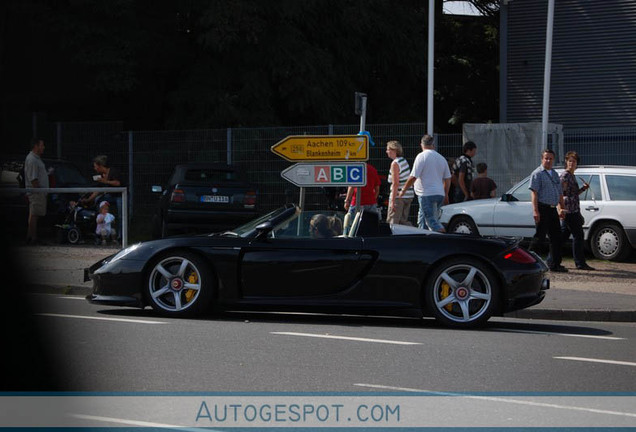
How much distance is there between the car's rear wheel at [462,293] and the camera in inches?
399

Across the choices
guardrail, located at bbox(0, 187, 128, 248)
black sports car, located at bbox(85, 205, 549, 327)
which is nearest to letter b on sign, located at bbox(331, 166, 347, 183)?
black sports car, located at bbox(85, 205, 549, 327)

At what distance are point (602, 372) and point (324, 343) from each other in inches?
89.8

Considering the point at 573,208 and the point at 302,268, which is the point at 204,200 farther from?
the point at 302,268

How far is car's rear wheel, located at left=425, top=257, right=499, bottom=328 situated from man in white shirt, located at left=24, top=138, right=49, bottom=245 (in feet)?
27.0

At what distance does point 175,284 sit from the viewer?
408 inches

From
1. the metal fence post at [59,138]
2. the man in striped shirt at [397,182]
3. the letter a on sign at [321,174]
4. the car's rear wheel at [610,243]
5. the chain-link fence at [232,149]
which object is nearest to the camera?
the letter a on sign at [321,174]

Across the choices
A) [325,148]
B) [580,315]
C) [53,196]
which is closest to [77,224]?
[53,196]

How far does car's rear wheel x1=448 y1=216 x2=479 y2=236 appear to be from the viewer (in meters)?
18.9

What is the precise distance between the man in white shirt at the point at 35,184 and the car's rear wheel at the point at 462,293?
324 inches

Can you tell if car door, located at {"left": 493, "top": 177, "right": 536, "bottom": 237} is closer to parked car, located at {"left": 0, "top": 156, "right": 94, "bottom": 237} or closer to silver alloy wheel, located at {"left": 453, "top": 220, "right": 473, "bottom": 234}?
silver alloy wheel, located at {"left": 453, "top": 220, "right": 473, "bottom": 234}

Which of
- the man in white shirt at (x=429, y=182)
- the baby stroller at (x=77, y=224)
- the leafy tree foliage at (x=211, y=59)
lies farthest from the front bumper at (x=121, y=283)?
the leafy tree foliage at (x=211, y=59)

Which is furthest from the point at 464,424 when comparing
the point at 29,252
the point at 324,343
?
the point at 29,252

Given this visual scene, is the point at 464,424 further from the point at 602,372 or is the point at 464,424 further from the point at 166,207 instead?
the point at 166,207

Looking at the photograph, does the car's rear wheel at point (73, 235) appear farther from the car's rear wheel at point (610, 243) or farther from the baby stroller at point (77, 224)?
the car's rear wheel at point (610, 243)
